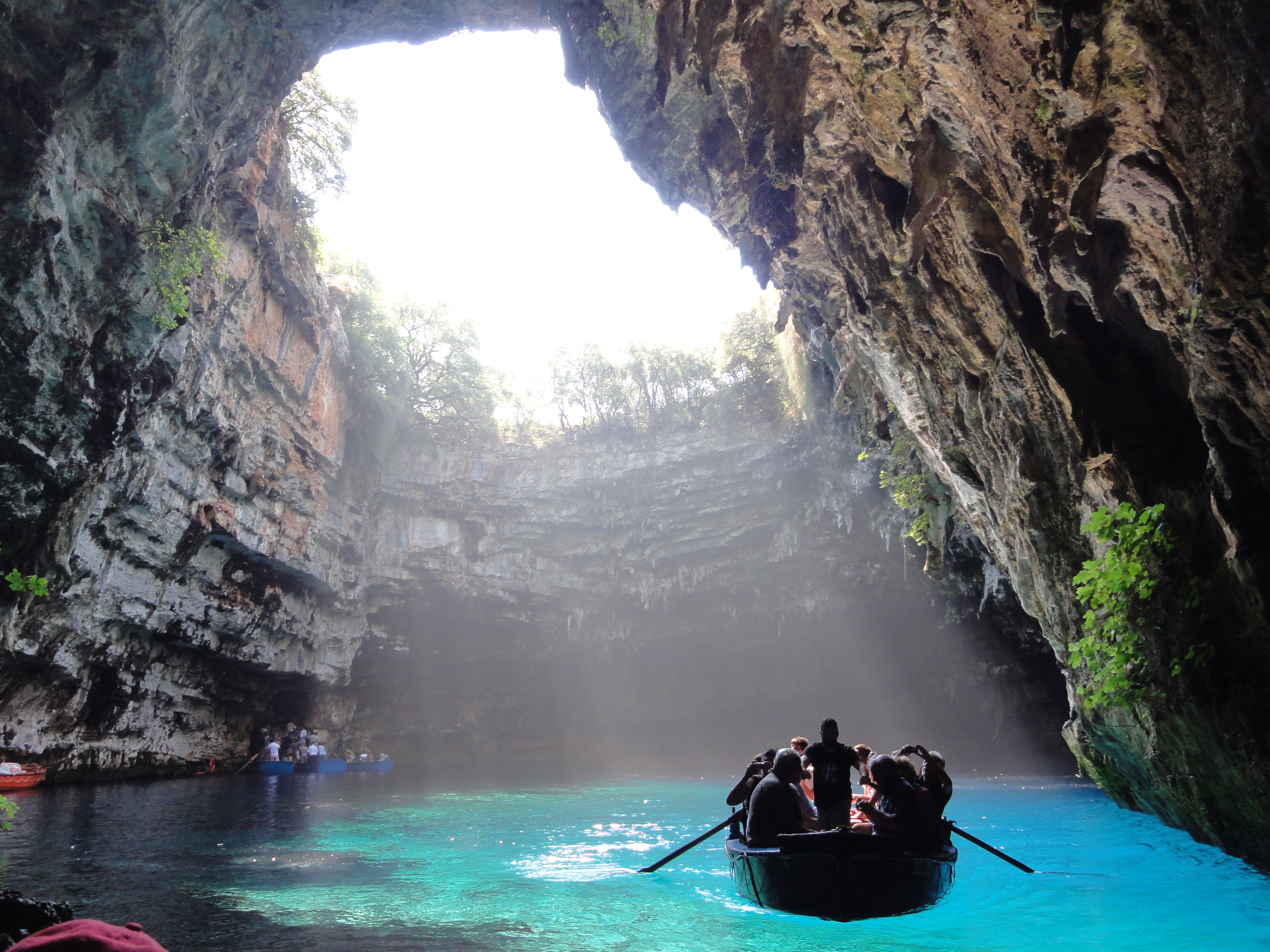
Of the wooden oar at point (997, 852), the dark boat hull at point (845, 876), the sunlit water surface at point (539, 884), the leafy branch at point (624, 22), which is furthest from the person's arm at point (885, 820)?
the leafy branch at point (624, 22)

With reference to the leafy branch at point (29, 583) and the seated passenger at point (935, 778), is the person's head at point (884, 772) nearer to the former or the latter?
the seated passenger at point (935, 778)

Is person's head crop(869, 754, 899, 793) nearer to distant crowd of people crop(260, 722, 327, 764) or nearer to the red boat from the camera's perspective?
the red boat

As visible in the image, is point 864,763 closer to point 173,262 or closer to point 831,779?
point 831,779

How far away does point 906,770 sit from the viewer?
637 centimetres

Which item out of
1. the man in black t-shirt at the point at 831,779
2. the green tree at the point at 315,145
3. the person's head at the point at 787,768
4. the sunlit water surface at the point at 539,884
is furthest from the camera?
the green tree at the point at 315,145

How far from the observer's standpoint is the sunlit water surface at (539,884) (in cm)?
526

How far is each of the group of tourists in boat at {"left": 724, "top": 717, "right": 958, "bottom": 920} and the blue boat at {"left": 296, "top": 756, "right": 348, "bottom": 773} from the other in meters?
18.7

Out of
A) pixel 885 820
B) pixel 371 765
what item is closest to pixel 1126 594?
pixel 885 820

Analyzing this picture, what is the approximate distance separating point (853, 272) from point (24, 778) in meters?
16.4

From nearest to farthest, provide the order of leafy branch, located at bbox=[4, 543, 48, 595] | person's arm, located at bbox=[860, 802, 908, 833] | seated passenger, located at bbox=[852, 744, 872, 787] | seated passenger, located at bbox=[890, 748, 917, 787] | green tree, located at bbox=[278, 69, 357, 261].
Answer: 1. leafy branch, located at bbox=[4, 543, 48, 595]
2. person's arm, located at bbox=[860, 802, 908, 833]
3. seated passenger, located at bbox=[890, 748, 917, 787]
4. seated passenger, located at bbox=[852, 744, 872, 787]
5. green tree, located at bbox=[278, 69, 357, 261]

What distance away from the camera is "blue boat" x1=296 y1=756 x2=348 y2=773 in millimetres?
21094

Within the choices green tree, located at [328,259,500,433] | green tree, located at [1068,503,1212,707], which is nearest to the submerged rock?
green tree, located at [1068,503,1212,707]

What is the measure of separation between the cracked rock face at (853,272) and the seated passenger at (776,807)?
3.39m

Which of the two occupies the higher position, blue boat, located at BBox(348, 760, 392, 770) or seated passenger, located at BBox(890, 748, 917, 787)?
seated passenger, located at BBox(890, 748, 917, 787)
